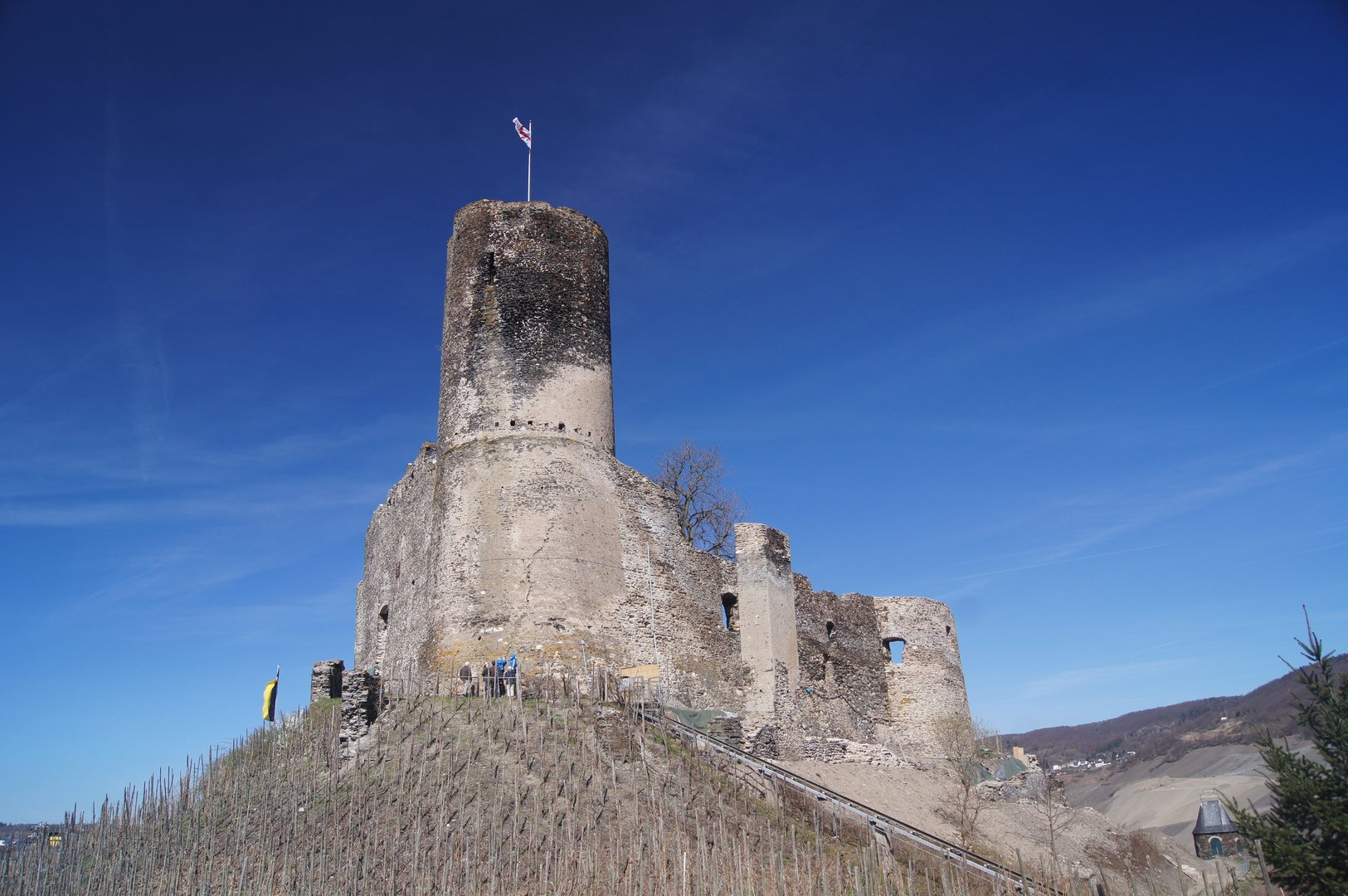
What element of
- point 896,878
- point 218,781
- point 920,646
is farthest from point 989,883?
point 920,646

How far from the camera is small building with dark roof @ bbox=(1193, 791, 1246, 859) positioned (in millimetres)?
34166

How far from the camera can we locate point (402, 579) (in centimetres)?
1991

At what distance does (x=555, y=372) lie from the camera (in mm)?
18906

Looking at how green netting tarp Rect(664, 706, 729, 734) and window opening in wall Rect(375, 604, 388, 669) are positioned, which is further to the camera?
window opening in wall Rect(375, 604, 388, 669)

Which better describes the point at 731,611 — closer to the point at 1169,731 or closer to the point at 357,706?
the point at 357,706

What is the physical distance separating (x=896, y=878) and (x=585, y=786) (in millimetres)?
4216

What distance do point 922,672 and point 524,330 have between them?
14478 millimetres

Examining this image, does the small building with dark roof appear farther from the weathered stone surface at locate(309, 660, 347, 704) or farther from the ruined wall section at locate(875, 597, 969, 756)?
the weathered stone surface at locate(309, 660, 347, 704)

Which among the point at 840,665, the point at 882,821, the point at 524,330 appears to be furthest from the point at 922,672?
the point at 524,330

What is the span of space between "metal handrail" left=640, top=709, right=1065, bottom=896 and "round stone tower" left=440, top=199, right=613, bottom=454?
20.1ft

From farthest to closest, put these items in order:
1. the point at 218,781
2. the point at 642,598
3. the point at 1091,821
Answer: the point at 1091,821, the point at 642,598, the point at 218,781

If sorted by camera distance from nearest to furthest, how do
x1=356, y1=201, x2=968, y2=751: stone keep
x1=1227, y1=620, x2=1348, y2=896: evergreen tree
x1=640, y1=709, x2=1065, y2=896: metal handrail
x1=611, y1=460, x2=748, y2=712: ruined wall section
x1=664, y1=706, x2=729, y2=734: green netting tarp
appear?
x1=640, y1=709, x2=1065, y2=896: metal handrail
x1=1227, y1=620, x2=1348, y2=896: evergreen tree
x1=664, y1=706, x2=729, y2=734: green netting tarp
x1=356, y1=201, x2=968, y2=751: stone keep
x1=611, y1=460, x2=748, y2=712: ruined wall section

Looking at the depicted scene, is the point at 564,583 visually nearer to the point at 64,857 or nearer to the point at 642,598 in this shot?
the point at 642,598

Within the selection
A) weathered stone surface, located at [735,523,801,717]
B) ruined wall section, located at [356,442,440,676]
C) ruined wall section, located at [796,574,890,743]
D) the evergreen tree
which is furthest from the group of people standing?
the evergreen tree
